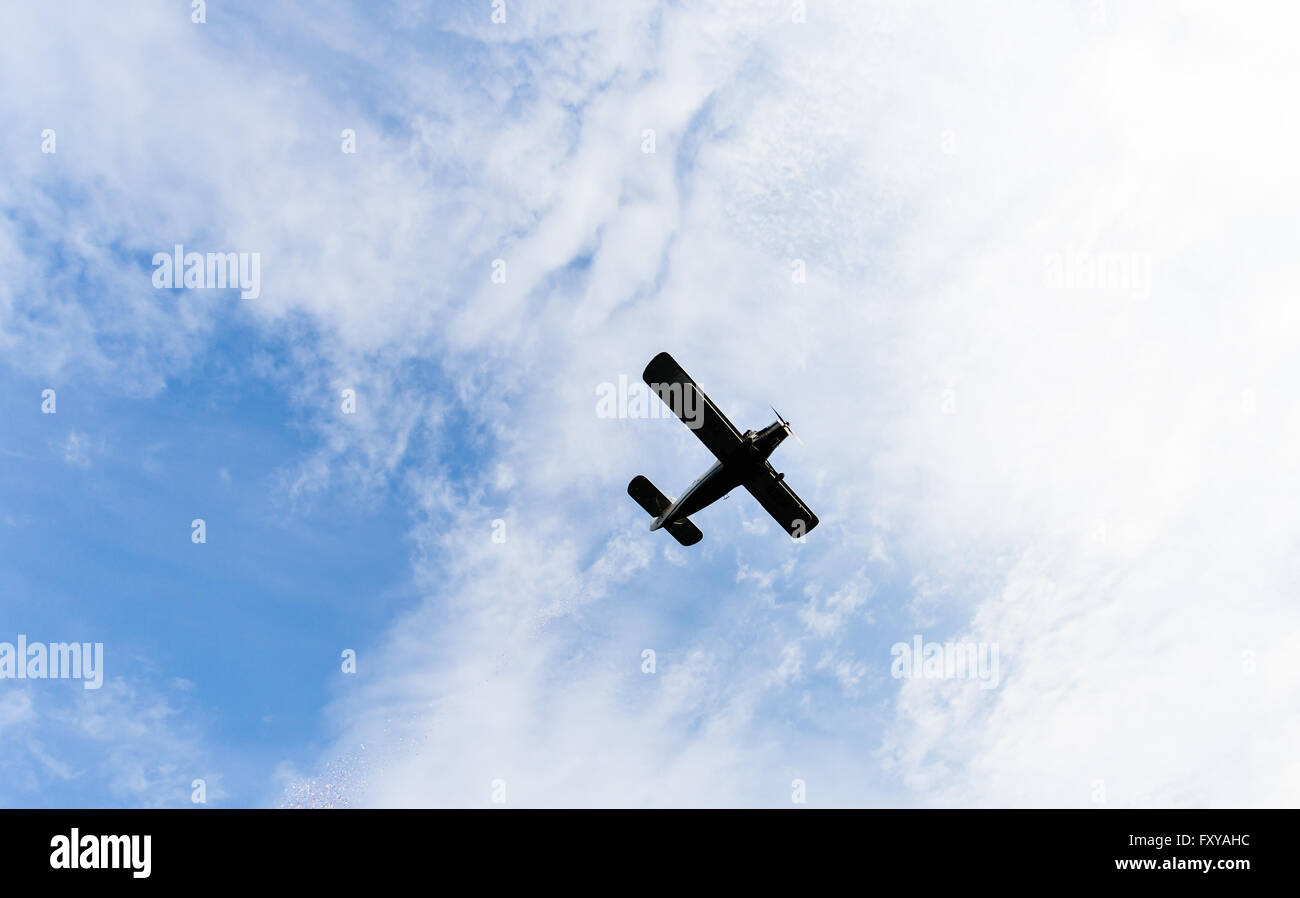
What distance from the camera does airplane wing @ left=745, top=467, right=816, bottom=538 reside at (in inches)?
1208

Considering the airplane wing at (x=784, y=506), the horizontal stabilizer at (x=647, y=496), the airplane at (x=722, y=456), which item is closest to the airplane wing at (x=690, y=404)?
the airplane at (x=722, y=456)

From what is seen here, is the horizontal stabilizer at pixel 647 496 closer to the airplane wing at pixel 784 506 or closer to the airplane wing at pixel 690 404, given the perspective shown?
the airplane wing at pixel 784 506

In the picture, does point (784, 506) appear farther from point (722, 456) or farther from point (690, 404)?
point (690, 404)

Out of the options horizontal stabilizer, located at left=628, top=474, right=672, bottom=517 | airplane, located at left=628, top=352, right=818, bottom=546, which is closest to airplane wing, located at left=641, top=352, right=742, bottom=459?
airplane, located at left=628, top=352, right=818, bottom=546

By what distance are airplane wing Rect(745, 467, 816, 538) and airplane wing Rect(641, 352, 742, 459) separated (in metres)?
3.25

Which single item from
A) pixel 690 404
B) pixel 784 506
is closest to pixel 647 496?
pixel 784 506

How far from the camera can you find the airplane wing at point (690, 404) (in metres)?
26.6

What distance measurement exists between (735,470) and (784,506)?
4.55 metres

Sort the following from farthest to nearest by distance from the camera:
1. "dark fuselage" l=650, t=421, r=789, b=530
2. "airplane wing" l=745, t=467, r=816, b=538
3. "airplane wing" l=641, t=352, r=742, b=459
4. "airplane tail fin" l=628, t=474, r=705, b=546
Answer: "airplane tail fin" l=628, t=474, r=705, b=546 → "airplane wing" l=745, t=467, r=816, b=538 → "dark fuselage" l=650, t=421, r=789, b=530 → "airplane wing" l=641, t=352, r=742, b=459

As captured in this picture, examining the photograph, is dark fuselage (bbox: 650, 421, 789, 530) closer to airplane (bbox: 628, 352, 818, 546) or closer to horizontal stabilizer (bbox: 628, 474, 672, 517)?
airplane (bbox: 628, 352, 818, 546)
